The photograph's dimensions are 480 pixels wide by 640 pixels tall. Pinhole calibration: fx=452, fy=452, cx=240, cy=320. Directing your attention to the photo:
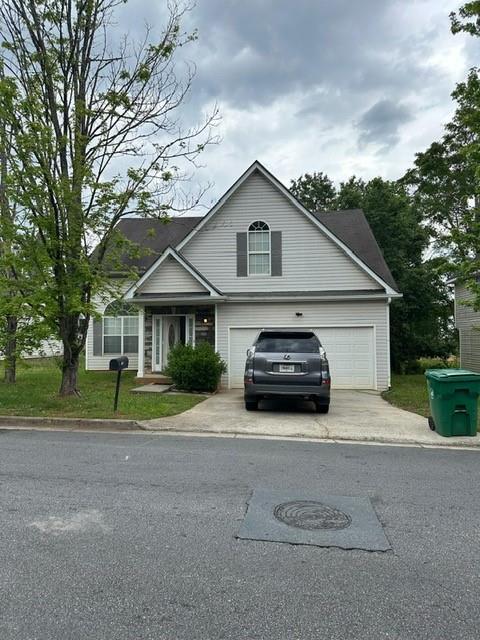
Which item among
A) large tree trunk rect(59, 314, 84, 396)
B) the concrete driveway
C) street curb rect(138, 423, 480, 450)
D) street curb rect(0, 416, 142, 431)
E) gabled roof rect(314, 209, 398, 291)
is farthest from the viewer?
gabled roof rect(314, 209, 398, 291)

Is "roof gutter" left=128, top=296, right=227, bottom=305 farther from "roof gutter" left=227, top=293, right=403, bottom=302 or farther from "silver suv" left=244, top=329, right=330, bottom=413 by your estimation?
"silver suv" left=244, top=329, right=330, bottom=413

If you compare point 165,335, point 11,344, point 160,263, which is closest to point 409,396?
point 165,335

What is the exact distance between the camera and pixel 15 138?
31.9 ft

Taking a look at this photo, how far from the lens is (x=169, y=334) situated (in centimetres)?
1630

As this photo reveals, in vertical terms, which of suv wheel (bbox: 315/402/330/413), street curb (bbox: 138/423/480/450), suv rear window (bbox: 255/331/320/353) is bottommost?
street curb (bbox: 138/423/480/450)

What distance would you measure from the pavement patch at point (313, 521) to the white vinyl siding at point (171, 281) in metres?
10.6

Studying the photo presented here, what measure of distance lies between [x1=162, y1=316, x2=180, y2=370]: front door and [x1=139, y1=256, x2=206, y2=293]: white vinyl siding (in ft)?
4.66

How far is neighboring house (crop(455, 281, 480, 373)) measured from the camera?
2127 centimetres

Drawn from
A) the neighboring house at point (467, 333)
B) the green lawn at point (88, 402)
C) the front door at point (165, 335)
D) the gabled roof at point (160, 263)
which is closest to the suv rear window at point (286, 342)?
the green lawn at point (88, 402)

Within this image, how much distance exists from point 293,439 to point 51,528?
4.62 m

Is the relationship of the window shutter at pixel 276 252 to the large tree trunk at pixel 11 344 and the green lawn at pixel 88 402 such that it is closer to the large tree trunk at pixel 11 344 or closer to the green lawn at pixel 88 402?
the green lawn at pixel 88 402

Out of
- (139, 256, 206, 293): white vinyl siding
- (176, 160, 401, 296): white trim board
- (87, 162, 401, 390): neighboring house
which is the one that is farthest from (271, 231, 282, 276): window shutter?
Result: (139, 256, 206, 293): white vinyl siding

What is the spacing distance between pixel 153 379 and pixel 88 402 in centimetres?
507

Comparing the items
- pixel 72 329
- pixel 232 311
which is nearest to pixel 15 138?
pixel 72 329
